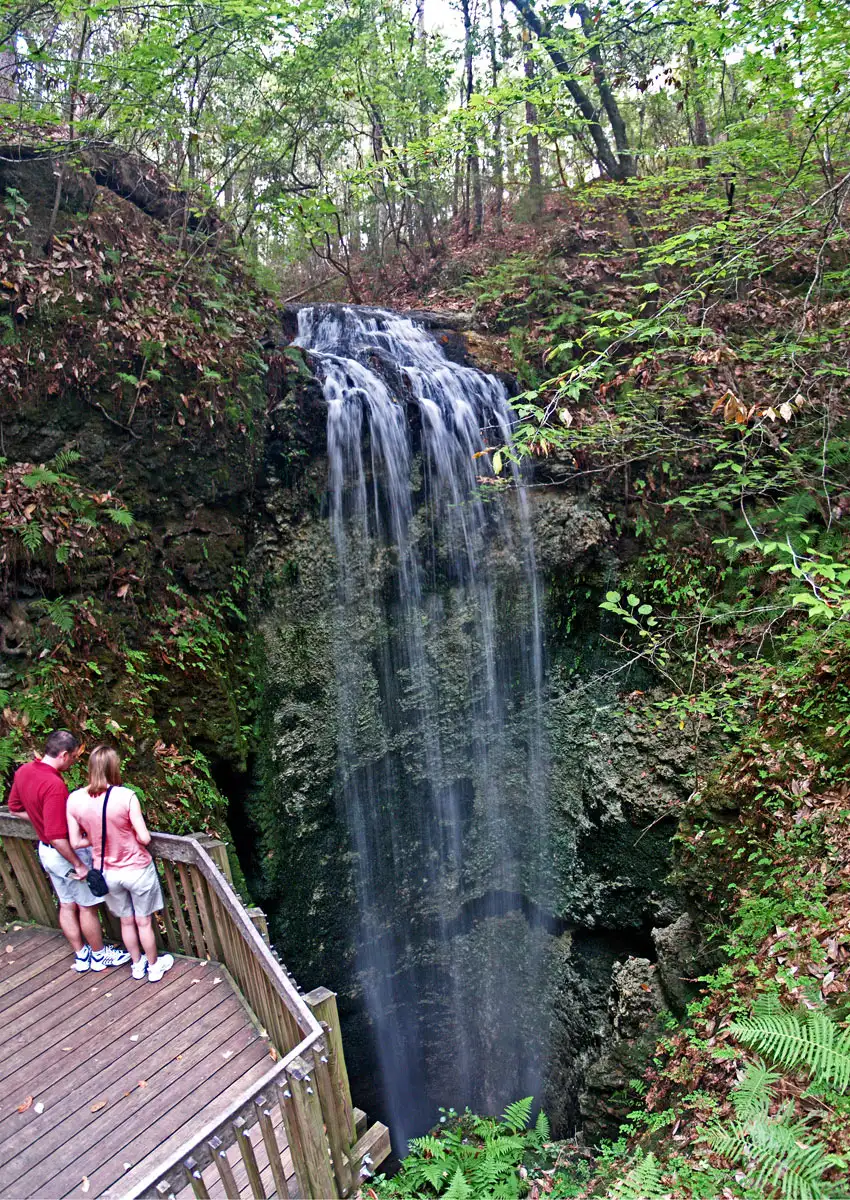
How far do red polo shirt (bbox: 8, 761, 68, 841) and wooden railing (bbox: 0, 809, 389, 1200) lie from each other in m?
0.38

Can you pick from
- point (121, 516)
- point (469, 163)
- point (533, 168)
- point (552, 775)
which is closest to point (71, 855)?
point (121, 516)

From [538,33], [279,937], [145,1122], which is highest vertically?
[538,33]

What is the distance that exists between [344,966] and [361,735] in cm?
347

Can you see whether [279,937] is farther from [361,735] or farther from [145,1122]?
[145,1122]

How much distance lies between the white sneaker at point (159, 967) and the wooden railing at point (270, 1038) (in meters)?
0.14

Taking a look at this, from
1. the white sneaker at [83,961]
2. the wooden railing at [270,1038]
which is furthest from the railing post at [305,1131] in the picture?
the white sneaker at [83,961]

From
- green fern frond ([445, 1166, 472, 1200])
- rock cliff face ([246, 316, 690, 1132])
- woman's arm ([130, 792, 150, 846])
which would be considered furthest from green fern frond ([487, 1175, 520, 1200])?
rock cliff face ([246, 316, 690, 1132])

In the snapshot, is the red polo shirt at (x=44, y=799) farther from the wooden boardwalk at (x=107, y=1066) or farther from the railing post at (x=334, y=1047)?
the railing post at (x=334, y=1047)

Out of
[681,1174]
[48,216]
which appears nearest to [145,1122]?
[681,1174]

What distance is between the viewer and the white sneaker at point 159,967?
439cm

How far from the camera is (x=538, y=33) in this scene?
1109 centimetres

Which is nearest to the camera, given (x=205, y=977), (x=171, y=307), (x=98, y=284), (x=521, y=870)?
(x=205, y=977)

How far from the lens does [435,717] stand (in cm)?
1009

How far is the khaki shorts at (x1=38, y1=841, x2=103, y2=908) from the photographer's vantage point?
4.38 m
